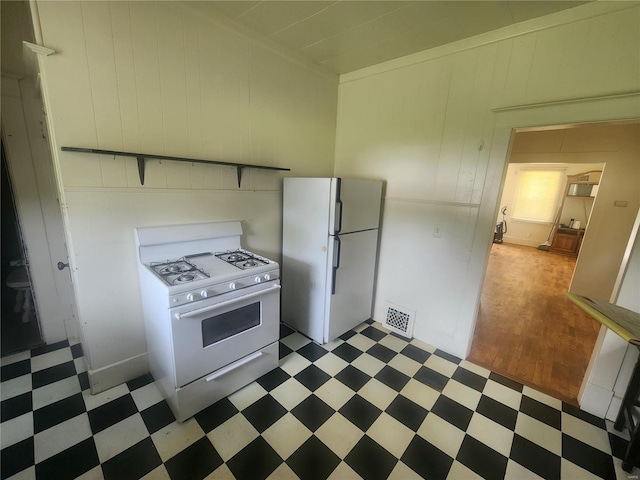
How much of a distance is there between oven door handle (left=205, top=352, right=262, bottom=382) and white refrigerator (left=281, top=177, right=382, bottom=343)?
73 centimetres

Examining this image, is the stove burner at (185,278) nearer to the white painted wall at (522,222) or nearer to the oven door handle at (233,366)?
the oven door handle at (233,366)

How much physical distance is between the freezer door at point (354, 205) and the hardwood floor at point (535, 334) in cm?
161

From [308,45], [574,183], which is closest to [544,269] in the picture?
[574,183]

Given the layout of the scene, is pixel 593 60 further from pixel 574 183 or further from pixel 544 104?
pixel 574 183

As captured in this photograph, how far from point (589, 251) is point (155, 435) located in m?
5.56

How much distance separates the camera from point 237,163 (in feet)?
7.18

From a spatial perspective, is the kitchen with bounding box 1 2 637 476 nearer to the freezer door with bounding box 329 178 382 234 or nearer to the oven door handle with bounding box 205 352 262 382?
the freezer door with bounding box 329 178 382 234

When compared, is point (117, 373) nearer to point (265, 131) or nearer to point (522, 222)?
point (265, 131)

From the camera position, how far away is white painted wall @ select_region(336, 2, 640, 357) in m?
1.61

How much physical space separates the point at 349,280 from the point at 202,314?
1.37m

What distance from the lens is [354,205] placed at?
232 cm

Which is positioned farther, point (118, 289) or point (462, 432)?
point (118, 289)

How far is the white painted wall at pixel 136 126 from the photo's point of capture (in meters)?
1.49

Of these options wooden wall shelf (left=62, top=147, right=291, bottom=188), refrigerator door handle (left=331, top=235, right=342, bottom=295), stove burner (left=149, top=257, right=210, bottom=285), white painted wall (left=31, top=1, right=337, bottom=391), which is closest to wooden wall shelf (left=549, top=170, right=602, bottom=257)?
refrigerator door handle (left=331, top=235, right=342, bottom=295)
